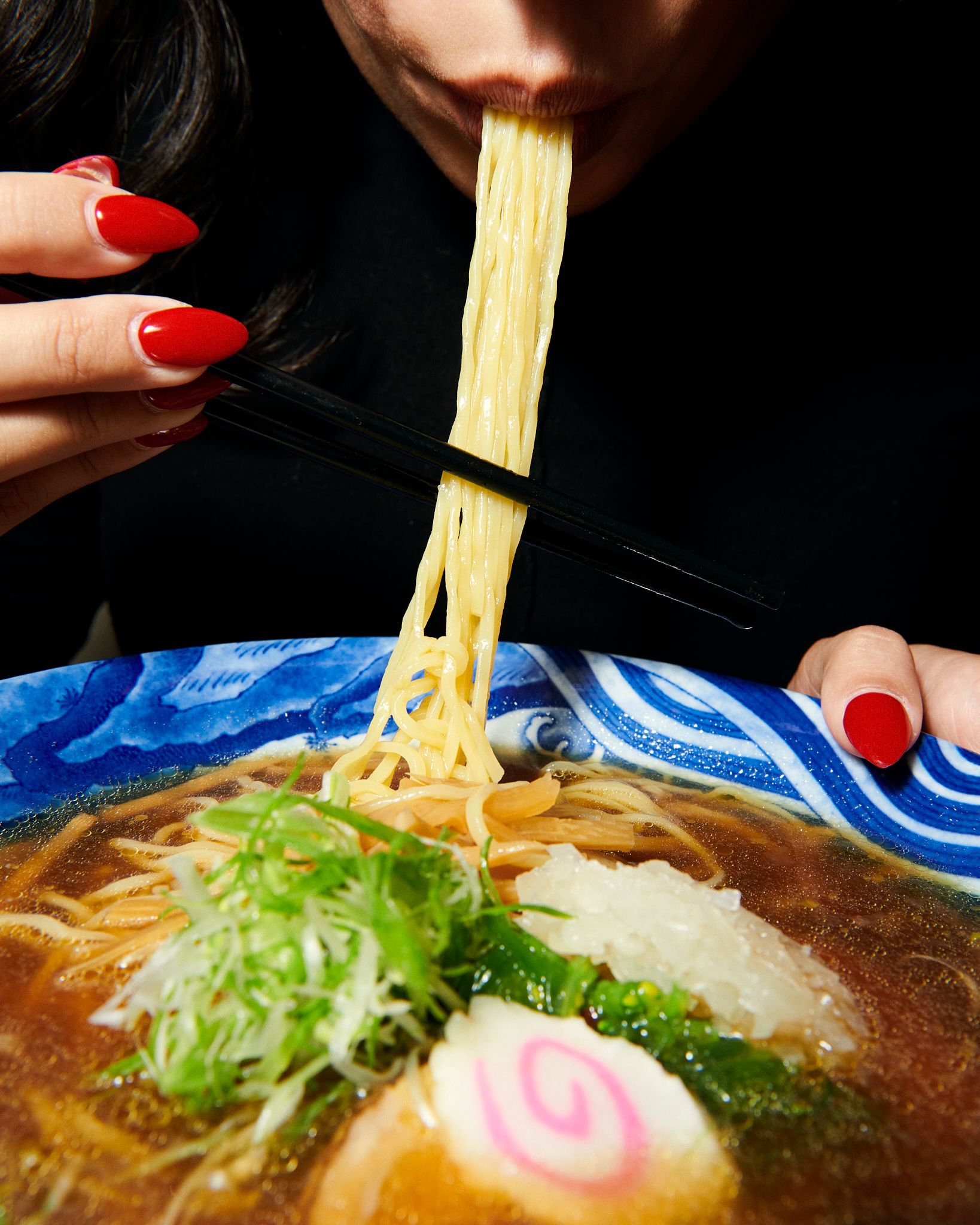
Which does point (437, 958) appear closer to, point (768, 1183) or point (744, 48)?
point (768, 1183)

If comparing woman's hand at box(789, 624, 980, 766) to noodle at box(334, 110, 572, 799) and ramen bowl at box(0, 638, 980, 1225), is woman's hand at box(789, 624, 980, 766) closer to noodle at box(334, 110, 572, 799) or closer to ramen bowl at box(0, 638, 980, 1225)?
ramen bowl at box(0, 638, 980, 1225)

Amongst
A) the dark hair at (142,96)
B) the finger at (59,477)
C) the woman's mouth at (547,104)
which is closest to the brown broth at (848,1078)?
the finger at (59,477)

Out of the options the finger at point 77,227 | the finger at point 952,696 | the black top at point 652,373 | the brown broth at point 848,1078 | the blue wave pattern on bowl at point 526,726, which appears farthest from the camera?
the black top at point 652,373

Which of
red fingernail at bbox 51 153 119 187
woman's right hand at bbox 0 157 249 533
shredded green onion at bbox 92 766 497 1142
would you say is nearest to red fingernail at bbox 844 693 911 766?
shredded green onion at bbox 92 766 497 1142

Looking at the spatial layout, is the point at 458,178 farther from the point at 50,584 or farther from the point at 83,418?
the point at 50,584

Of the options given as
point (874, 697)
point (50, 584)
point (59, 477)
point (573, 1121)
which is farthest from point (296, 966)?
point (50, 584)

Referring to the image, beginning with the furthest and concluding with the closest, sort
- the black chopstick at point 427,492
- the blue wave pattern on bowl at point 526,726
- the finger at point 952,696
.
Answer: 1. the finger at point 952,696
2. the blue wave pattern on bowl at point 526,726
3. the black chopstick at point 427,492

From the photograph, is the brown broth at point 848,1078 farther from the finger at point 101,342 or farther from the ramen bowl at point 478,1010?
the finger at point 101,342
